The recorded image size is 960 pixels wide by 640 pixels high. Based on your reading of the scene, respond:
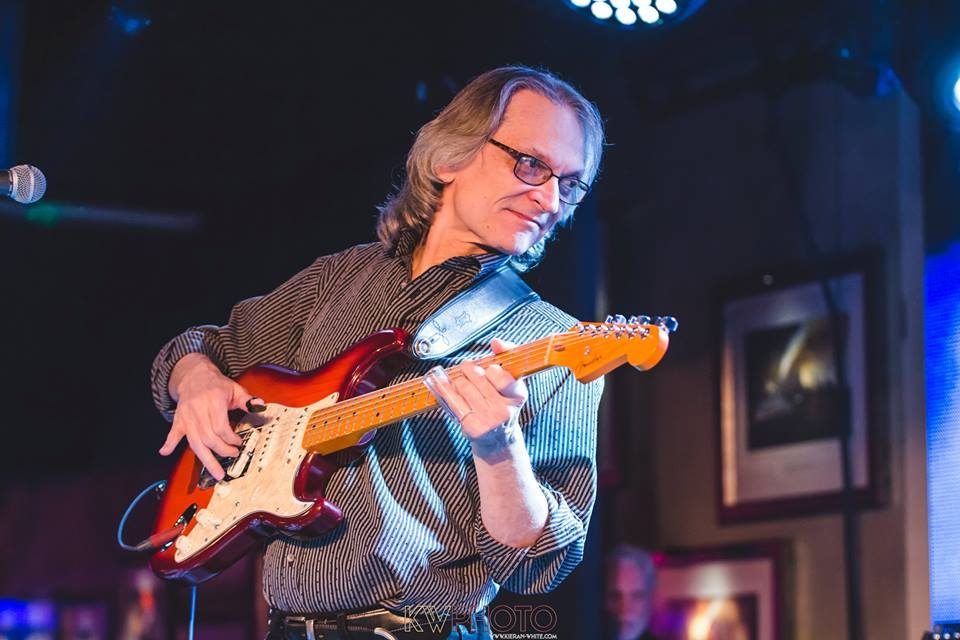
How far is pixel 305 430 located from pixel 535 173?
2.47 feet

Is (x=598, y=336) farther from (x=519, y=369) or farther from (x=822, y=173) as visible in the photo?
(x=822, y=173)

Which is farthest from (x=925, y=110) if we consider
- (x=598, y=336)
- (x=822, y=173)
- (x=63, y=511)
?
(x=63, y=511)

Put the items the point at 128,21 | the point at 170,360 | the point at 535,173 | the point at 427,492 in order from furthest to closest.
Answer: the point at 128,21, the point at 170,360, the point at 535,173, the point at 427,492

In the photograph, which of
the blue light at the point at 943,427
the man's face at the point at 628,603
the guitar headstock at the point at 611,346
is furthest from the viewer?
the man's face at the point at 628,603

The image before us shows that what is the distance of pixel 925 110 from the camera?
4.20m

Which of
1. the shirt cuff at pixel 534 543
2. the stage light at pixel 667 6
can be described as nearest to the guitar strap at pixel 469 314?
the shirt cuff at pixel 534 543

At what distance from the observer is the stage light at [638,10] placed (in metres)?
4.12

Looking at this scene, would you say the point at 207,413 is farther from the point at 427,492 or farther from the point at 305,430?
the point at 427,492

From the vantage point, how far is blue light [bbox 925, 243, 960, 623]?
4602mm

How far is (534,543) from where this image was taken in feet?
8.05

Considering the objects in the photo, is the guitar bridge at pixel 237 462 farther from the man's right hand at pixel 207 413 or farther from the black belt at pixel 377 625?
the black belt at pixel 377 625

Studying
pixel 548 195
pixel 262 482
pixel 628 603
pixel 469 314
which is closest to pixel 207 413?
pixel 262 482

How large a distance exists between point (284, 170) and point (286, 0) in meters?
1.27

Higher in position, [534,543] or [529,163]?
[529,163]
